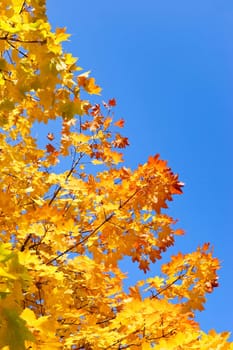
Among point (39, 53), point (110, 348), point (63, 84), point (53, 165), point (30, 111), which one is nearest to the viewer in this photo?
point (39, 53)

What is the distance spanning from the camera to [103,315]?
4328 mm

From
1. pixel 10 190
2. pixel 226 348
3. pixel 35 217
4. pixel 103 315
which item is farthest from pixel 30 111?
pixel 226 348

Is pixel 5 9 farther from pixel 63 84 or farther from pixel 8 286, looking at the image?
pixel 8 286

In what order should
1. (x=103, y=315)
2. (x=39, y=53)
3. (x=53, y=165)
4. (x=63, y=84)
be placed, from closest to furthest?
(x=39, y=53) < (x=63, y=84) < (x=103, y=315) < (x=53, y=165)

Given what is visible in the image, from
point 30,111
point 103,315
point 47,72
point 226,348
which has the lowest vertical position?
point 226,348

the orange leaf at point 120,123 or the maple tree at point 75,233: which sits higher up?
the orange leaf at point 120,123

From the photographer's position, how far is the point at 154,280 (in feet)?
14.8

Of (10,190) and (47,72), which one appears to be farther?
(10,190)

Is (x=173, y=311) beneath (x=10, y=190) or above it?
beneath

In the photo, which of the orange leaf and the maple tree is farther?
the orange leaf

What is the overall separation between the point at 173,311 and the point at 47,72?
2130 mm

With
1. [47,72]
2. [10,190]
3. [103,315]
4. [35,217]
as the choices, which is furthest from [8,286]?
[10,190]

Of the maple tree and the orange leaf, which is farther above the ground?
the orange leaf

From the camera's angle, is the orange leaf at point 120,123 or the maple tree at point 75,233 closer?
the maple tree at point 75,233
